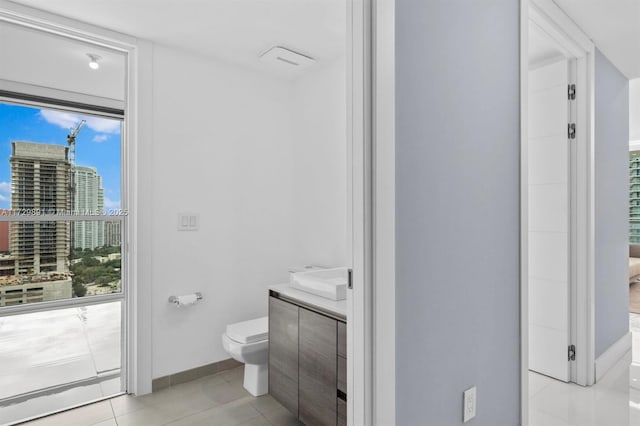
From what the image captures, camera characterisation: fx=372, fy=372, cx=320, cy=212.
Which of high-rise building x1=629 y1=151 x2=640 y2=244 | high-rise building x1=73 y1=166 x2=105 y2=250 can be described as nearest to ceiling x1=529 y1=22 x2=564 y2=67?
high-rise building x1=73 y1=166 x2=105 y2=250

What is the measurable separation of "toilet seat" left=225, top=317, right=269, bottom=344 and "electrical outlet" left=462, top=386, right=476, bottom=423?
128 centimetres

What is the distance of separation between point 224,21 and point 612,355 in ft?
11.6

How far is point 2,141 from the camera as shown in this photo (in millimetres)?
2168

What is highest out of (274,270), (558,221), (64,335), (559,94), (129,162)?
(559,94)

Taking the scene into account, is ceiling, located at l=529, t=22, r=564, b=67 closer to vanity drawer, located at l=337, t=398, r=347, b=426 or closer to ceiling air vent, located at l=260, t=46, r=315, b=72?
ceiling air vent, located at l=260, t=46, r=315, b=72

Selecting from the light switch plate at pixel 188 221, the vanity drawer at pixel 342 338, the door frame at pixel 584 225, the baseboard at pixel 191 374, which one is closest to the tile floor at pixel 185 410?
the baseboard at pixel 191 374

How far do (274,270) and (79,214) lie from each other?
4.89ft

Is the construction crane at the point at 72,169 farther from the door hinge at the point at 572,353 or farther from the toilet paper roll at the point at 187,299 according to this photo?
the door hinge at the point at 572,353

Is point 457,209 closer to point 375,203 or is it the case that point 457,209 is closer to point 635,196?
point 375,203

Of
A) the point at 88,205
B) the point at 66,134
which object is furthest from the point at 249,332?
the point at 66,134

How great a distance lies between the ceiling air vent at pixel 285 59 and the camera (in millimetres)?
2691

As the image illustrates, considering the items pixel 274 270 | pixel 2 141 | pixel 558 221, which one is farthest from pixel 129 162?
pixel 558 221

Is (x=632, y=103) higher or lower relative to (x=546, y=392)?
higher

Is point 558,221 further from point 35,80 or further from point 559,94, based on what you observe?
point 35,80
